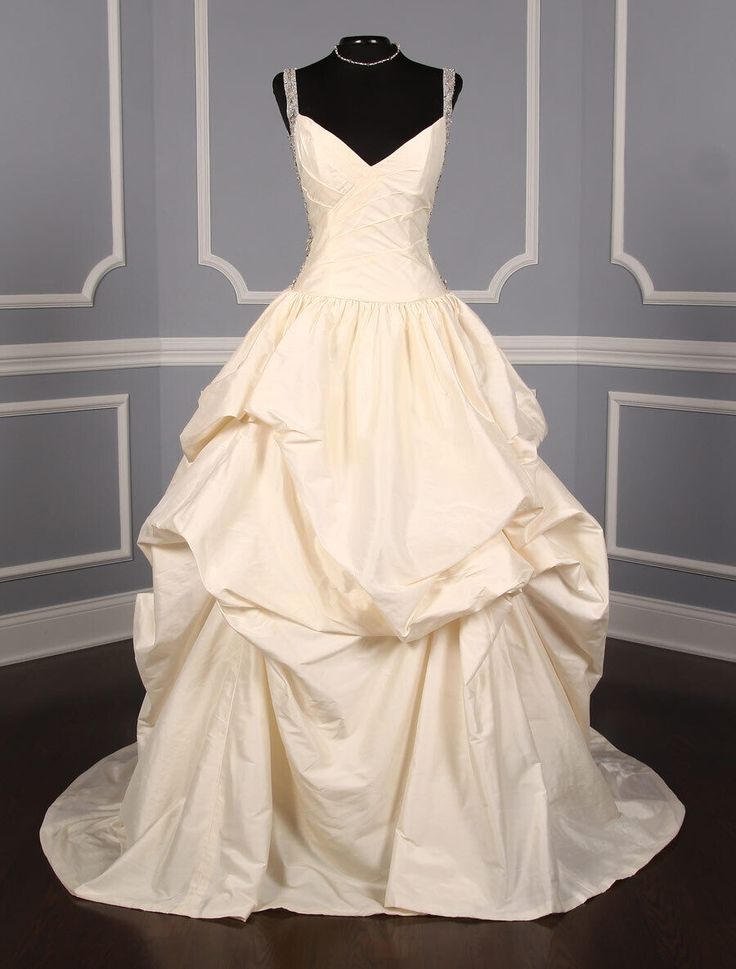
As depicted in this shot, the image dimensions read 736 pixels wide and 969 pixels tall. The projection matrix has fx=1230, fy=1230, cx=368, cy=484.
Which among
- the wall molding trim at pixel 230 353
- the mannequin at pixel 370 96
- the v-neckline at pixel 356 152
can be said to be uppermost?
the mannequin at pixel 370 96

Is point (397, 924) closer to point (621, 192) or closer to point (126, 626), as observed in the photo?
point (126, 626)

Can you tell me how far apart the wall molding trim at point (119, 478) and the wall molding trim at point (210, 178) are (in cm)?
50

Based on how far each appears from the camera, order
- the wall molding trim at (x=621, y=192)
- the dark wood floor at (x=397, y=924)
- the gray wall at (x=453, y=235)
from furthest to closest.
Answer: the wall molding trim at (x=621, y=192) → the gray wall at (x=453, y=235) → the dark wood floor at (x=397, y=924)

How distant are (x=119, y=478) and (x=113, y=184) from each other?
87cm

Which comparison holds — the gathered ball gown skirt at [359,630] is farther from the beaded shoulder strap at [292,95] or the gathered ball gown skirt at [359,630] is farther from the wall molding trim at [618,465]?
the wall molding trim at [618,465]

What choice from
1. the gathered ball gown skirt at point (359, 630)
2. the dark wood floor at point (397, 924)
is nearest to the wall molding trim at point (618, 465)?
the dark wood floor at point (397, 924)

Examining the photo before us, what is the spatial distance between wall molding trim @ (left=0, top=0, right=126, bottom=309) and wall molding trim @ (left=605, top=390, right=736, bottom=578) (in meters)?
1.56

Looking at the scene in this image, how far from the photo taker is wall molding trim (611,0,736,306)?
3588 mm

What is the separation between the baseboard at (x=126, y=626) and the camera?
3576 millimetres

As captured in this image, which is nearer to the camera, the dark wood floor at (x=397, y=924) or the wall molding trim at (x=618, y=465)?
the dark wood floor at (x=397, y=924)

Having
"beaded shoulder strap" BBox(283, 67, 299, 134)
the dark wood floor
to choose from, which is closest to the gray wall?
the dark wood floor

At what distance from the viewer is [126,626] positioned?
381 centimetres

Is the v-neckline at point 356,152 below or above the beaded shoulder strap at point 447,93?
below

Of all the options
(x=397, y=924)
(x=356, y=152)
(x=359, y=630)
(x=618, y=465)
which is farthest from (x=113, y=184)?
(x=397, y=924)
